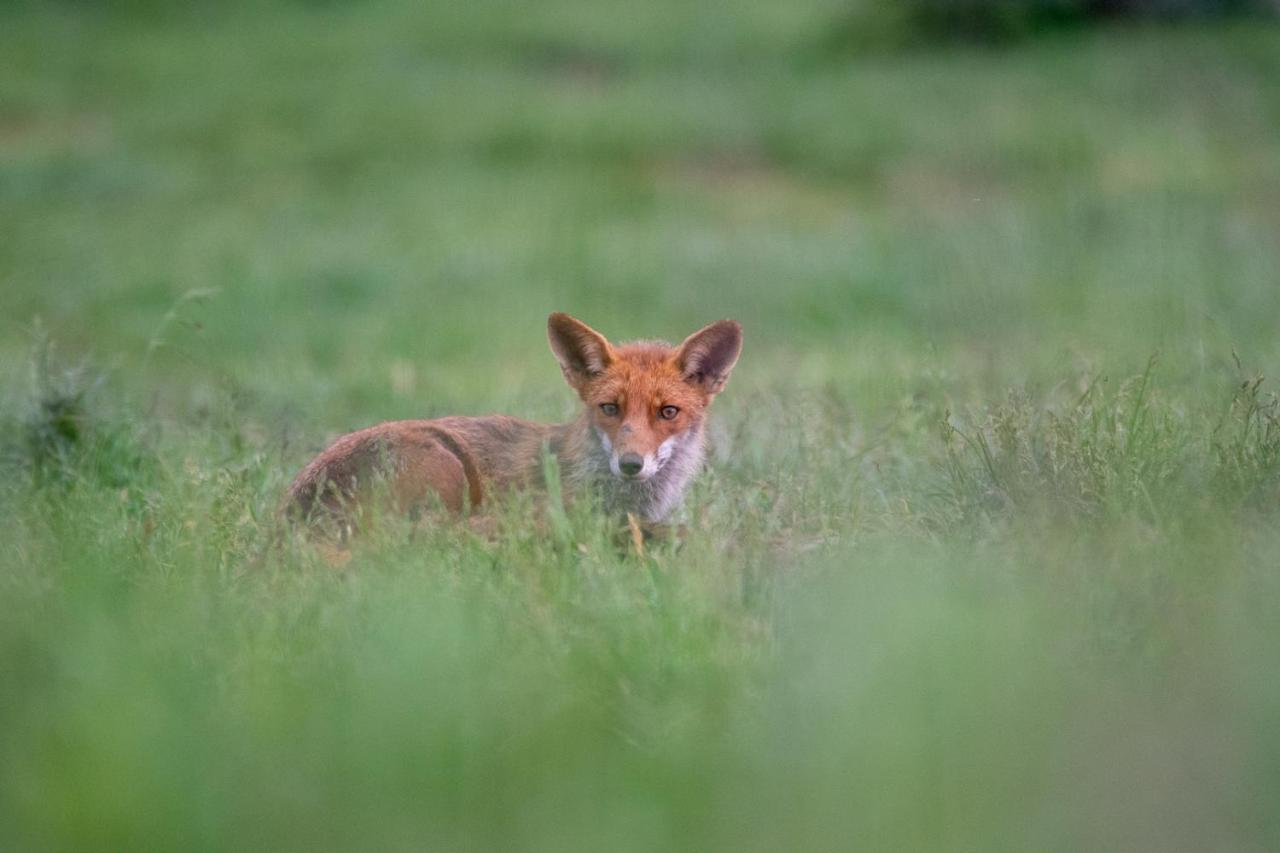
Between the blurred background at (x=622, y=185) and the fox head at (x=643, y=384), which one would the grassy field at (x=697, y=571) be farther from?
the fox head at (x=643, y=384)

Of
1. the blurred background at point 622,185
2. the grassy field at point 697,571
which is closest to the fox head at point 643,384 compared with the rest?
the grassy field at point 697,571

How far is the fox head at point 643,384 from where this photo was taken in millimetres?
5512

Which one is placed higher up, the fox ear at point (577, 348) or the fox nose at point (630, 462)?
the fox ear at point (577, 348)

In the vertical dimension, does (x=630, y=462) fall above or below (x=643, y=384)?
below

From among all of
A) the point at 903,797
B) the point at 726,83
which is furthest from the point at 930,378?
the point at 726,83

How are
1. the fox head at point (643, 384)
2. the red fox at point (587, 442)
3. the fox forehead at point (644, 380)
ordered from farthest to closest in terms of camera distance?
the fox forehead at point (644, 380)
the fox head at point (643, 384)
the red fox at point (587, 442)

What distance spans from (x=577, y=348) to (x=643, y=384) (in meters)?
0.37

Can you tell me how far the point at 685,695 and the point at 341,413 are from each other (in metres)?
5.55

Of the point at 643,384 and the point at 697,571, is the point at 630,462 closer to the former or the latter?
Answer: the point at 643,384

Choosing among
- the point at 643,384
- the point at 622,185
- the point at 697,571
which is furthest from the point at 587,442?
the point at 622,185

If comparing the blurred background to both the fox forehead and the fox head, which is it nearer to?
the fox head

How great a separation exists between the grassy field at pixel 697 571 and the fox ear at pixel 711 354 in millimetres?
442

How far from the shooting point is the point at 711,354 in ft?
19.3

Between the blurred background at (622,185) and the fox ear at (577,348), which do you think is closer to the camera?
the fox ear at (577,348)
